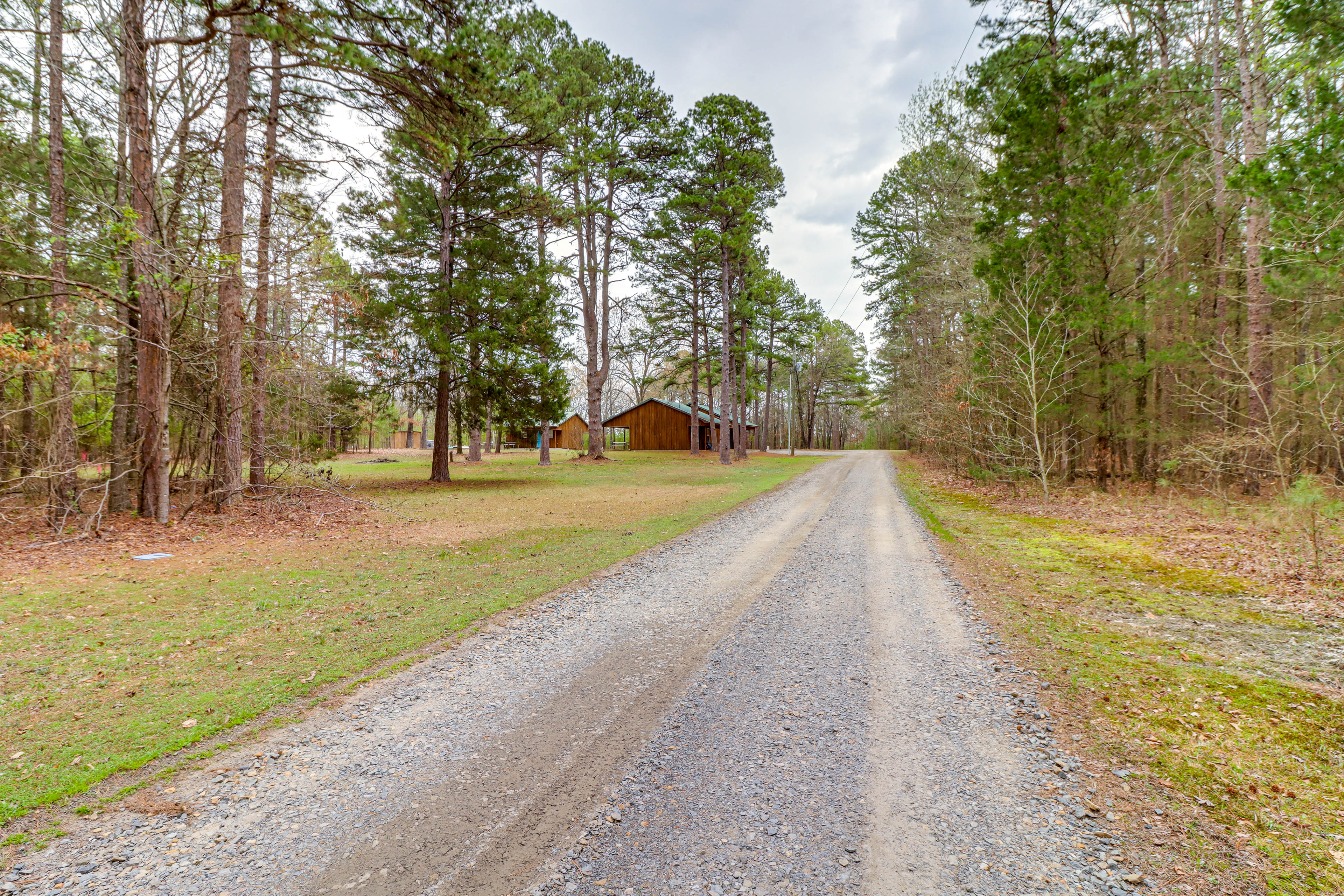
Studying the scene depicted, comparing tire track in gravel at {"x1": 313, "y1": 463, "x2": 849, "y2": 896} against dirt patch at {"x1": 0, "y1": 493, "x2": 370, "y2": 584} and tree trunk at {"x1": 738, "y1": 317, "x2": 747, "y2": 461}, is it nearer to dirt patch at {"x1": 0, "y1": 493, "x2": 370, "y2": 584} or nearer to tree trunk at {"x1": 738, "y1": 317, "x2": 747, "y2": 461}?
dirt patch at {"x1": 0, "y1": 493, "x2": 370, "y2": 584}

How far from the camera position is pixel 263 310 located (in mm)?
10336

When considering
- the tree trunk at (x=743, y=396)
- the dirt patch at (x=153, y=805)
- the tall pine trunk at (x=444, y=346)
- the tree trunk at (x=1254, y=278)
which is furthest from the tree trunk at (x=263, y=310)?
the tree trunk at (x=743, y=396)

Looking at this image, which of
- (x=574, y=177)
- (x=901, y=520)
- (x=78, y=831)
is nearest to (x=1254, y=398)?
(x=901, y=520)

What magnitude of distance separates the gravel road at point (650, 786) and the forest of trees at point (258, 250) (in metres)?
6.71

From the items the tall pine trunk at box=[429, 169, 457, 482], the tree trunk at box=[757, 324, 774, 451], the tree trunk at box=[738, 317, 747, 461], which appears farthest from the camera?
the tree trunk at box=[757, 324, 774, 451]

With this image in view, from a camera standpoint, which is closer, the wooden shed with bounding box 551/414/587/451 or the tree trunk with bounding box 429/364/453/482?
the tree trunk with bounding box 429/364/453/482

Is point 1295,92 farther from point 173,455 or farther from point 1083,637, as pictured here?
point 173,455

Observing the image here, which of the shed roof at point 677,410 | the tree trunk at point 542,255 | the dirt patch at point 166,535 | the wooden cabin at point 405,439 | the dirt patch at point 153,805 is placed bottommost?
the dirt patch at point 153,805

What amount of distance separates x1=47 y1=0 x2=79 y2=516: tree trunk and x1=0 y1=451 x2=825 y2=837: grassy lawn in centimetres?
176

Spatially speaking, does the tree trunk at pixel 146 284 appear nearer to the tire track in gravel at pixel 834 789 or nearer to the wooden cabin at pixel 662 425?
the tire track in gravel at pixel 834 789

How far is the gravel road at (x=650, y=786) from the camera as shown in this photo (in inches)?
80.8

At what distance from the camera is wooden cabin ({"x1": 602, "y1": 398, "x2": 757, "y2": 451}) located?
40.5 m

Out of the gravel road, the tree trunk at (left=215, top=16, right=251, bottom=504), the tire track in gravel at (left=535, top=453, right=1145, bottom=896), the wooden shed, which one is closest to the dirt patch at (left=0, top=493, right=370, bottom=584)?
the tree trunk at (left=215, top=16, right=251, bottom=504)

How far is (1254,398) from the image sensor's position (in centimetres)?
1005
